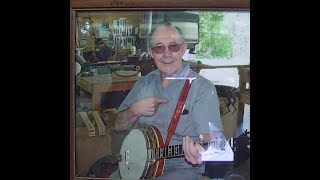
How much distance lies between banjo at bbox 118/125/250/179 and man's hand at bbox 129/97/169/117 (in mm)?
80

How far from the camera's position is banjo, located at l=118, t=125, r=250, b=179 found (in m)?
1.81

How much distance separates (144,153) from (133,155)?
0.22 ft

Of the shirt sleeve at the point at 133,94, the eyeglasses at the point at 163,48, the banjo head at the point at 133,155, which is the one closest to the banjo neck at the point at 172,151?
the banjo head at the point at 133,155

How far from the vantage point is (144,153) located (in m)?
1.83

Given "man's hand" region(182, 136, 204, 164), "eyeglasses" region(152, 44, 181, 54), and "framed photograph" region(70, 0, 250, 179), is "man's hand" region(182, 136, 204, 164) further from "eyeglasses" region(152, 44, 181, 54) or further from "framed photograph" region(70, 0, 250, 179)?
"eyeglasses" region(152, 44, 181, 54)

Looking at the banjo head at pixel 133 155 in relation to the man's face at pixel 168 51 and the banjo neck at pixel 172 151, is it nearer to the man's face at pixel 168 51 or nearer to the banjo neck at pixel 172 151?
the banjo neck at pixel 172 151

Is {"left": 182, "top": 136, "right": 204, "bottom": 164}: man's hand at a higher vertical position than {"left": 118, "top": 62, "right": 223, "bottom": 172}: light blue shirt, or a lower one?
lower

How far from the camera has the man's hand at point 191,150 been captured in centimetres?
181

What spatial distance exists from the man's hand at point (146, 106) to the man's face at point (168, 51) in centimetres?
16

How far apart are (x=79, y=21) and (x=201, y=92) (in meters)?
0.81

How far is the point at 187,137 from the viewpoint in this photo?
1.81 metres

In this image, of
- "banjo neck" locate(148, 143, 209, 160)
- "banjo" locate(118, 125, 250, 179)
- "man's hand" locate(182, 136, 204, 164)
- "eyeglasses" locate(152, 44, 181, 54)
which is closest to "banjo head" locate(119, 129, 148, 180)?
"banjo" locate(118, 125, 250, 179)

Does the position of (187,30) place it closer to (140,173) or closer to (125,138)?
(125,138)

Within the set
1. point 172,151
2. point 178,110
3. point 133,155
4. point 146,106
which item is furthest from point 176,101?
point 133,155
